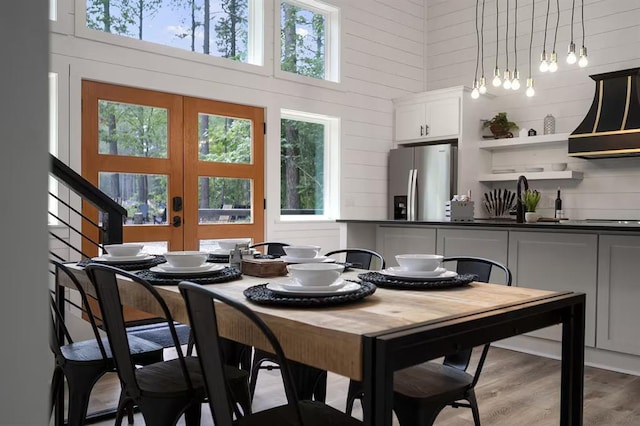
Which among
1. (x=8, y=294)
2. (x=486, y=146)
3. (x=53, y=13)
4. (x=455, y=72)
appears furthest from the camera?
(x=455, y=72)

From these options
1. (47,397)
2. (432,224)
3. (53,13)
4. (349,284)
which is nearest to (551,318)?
(349,284)

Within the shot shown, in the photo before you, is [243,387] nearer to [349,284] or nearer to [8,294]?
[349,284]

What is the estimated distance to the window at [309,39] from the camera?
5.96 m

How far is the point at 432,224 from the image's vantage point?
14.3 feet

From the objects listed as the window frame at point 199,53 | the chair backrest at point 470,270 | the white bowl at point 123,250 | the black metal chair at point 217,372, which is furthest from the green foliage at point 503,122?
the black metal chair at point 217,372

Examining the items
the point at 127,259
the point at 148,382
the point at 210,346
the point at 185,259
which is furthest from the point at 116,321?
the point at 127,259

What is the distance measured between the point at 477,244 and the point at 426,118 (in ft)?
8.81

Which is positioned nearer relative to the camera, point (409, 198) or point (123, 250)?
point (123, 250)

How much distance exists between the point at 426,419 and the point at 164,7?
4.54 metres

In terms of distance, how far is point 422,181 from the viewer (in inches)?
248

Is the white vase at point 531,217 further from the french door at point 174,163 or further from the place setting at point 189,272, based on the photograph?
the place setting at point 189,272

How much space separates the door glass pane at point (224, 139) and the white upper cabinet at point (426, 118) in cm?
216

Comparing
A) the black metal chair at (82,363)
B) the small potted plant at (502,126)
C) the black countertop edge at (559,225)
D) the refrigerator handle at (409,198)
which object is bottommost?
the black metal chair at (82,363)

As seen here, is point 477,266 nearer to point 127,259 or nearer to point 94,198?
point 127,259
